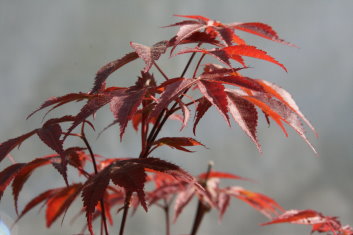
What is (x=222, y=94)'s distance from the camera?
1.71ft

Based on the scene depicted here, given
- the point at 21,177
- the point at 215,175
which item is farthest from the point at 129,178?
the point at 215,175

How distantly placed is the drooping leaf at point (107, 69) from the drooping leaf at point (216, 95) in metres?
0.13

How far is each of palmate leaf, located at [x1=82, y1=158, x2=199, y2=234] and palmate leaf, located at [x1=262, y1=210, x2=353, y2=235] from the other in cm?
31

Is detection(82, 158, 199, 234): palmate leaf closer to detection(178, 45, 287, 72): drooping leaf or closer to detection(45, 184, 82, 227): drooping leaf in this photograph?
detection(178, 45, 287, 72): drooping leaf

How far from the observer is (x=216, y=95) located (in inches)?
20.6

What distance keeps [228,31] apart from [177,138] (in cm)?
17

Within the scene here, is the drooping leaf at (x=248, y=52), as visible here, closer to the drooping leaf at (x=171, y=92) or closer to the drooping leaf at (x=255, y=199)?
the drooping leaf at (x=171, y=92)

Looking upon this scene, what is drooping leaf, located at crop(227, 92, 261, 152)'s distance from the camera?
1.67ft

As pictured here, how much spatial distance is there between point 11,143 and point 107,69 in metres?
0.15

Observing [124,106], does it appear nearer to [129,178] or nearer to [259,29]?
[129,178]

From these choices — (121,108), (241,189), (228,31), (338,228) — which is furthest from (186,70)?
(241,189)

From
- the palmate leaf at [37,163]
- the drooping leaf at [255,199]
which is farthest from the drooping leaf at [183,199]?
the palmate leaf at [37,163]

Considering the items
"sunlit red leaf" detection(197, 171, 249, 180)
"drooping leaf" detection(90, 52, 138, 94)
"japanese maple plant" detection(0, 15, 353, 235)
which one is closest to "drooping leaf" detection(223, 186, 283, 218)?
"sunlit red leaf" detection(197, 171, 249, 180)

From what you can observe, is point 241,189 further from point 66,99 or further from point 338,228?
point 66,99
